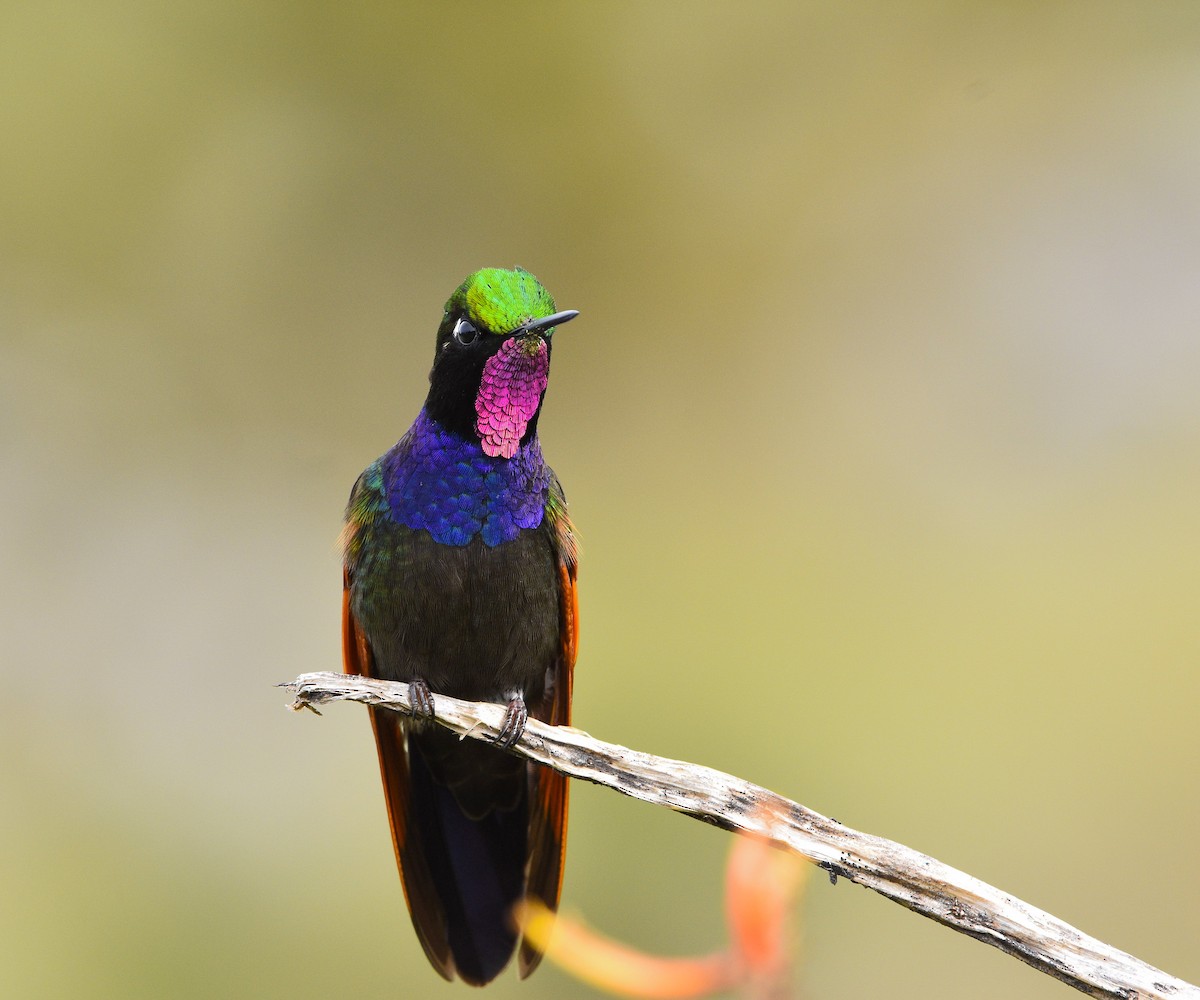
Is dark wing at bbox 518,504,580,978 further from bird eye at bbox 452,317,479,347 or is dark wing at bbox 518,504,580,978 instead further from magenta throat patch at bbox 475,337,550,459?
bird eye at bbox 452,317,479,347

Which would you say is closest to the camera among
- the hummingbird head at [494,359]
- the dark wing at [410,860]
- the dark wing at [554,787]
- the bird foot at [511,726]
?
the bird foot at [511,726]

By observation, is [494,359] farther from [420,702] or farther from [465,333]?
[420,702]

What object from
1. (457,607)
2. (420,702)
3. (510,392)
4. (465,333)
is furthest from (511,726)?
(465,333)

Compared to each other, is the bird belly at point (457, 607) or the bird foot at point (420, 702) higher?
the bird belly at point (457, 607)

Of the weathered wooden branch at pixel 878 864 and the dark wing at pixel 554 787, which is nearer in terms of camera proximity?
the weathered wooden branch at pixel 878 864

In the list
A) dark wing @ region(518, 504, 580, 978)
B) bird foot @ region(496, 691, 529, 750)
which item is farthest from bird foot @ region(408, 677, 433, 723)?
dark wing @ region(518, 504, 580, 978)

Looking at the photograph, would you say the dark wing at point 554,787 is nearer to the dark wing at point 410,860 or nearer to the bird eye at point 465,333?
the dark wing at point 410,860

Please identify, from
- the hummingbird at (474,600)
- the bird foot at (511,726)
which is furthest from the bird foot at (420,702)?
the bird foot at (511,726)
